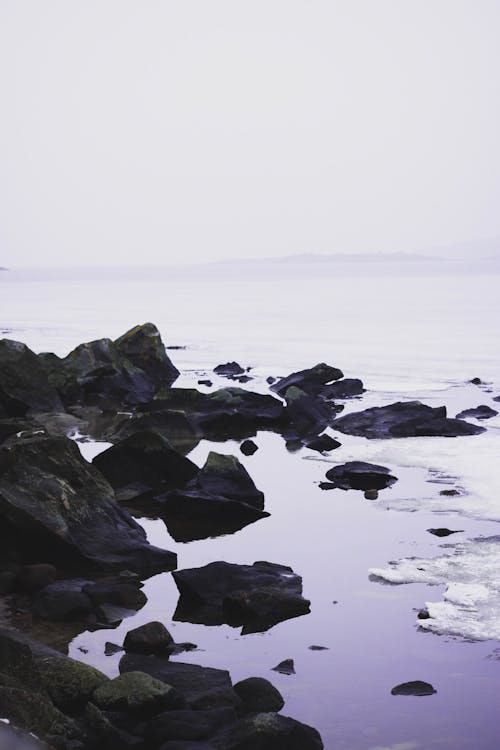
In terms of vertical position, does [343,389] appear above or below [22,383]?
below

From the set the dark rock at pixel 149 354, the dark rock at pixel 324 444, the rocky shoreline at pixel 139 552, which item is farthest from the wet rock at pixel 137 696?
the dark rock at pixel 149 354

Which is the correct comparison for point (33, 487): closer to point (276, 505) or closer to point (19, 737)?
point (276, 505)

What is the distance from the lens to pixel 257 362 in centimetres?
3019

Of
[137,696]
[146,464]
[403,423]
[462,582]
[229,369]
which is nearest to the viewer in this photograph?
[137,696]

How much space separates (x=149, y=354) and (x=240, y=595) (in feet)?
58.3

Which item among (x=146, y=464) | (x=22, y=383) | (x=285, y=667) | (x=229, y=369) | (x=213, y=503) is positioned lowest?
(x=229, y=369)

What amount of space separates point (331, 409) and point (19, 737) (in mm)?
15851

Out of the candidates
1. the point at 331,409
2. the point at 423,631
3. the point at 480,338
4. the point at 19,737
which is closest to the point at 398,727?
the point at 423,631

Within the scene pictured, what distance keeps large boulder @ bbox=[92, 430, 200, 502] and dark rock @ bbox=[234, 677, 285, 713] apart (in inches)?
256

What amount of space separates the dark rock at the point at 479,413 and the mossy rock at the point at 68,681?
13.6 metres

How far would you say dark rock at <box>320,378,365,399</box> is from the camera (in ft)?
74.8

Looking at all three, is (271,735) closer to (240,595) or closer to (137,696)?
(137,696)

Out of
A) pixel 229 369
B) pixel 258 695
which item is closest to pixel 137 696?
pixel 258 695

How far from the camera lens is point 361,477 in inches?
543
